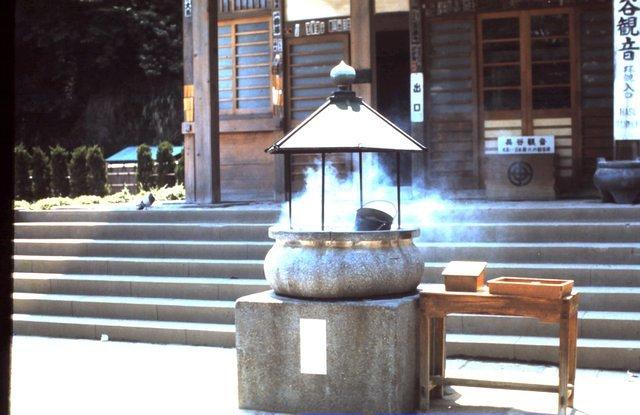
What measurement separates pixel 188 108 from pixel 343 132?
24.3ft

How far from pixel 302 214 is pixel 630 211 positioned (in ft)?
11.9

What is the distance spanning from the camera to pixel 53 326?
378 inches

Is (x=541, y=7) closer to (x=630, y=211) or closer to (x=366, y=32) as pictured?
(x=366, y=32)

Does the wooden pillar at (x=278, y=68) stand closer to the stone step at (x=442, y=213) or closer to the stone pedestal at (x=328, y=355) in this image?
the stone step at (x=442, y=213)

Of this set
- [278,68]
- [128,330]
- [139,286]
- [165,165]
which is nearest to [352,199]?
[278,68]

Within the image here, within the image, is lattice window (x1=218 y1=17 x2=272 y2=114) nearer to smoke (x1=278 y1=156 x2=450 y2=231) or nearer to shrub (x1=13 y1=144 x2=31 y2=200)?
smoke (x1=278 y1=156 x2=450 y2=231)

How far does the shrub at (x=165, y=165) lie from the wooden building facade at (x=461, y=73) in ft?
24.7

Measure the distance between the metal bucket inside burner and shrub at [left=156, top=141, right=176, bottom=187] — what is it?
51.9 feet

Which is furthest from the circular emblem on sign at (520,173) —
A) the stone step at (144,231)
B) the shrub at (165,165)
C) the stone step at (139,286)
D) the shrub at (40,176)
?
the shrub at (40,176)

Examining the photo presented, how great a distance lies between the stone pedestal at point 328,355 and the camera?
5.71 m

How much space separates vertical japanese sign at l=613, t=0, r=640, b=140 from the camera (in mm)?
10289

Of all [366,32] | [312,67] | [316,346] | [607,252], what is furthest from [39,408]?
[312,67]

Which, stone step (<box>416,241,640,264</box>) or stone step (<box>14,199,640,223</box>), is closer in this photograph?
stone step (<box>416,241,640,264</box>)

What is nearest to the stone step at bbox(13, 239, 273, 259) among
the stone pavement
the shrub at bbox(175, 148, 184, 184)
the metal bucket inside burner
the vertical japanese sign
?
the stone pavement
